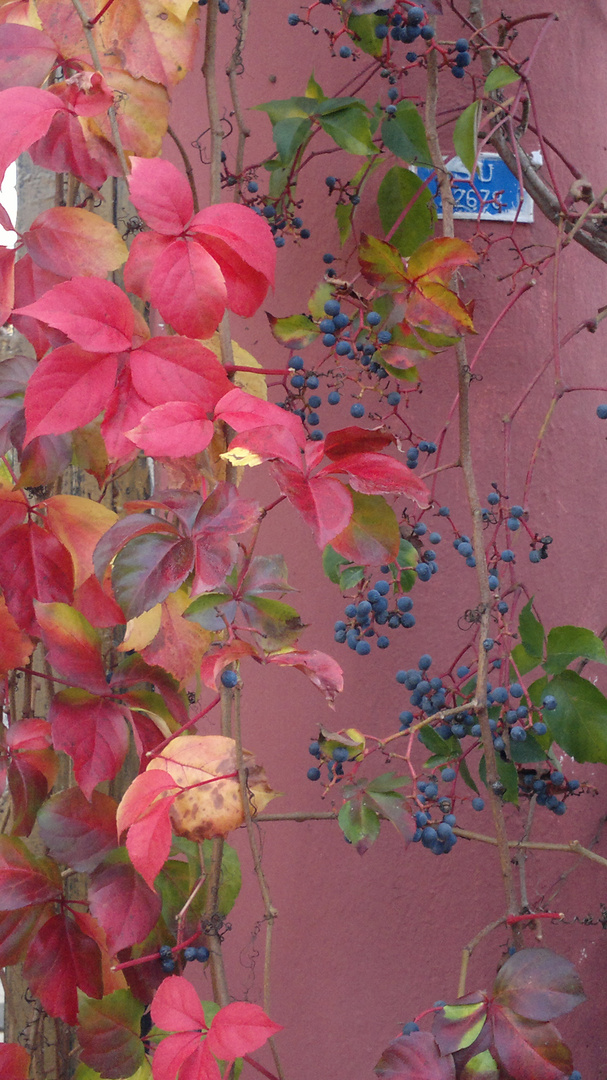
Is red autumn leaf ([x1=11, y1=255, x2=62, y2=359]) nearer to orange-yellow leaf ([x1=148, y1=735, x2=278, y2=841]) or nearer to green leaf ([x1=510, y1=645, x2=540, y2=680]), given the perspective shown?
orange-yellow leaf ([x1=148, y1=735, x2=278, y2=841])

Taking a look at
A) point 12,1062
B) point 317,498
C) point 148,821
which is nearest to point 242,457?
point 317,498

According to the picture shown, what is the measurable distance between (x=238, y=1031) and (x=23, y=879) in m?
0.28

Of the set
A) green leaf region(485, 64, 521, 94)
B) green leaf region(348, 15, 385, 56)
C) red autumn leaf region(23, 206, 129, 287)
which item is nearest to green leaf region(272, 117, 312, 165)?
green leaf region(348, 15, 385, 56)

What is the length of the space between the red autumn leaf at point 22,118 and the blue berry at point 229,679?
0.43 m

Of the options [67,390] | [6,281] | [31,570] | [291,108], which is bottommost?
[31,570]

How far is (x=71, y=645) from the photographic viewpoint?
2.73ft

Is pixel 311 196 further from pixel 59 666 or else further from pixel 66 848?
pixel 66 848

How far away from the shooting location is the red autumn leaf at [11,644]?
85cm

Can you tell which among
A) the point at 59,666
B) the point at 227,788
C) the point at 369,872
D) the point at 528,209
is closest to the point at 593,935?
the point at 369,872

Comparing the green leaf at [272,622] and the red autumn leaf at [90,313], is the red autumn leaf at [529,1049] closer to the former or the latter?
the green leaf at [272,622]

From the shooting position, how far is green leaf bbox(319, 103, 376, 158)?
1.06 metres

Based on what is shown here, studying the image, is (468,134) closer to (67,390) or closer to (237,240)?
(237,240)

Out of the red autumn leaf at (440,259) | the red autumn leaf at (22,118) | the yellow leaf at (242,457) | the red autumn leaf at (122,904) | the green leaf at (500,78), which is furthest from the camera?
the green leaf at (500,78)

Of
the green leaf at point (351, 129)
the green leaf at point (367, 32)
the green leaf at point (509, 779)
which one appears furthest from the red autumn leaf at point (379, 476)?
the green leaf at point (367, 32)
